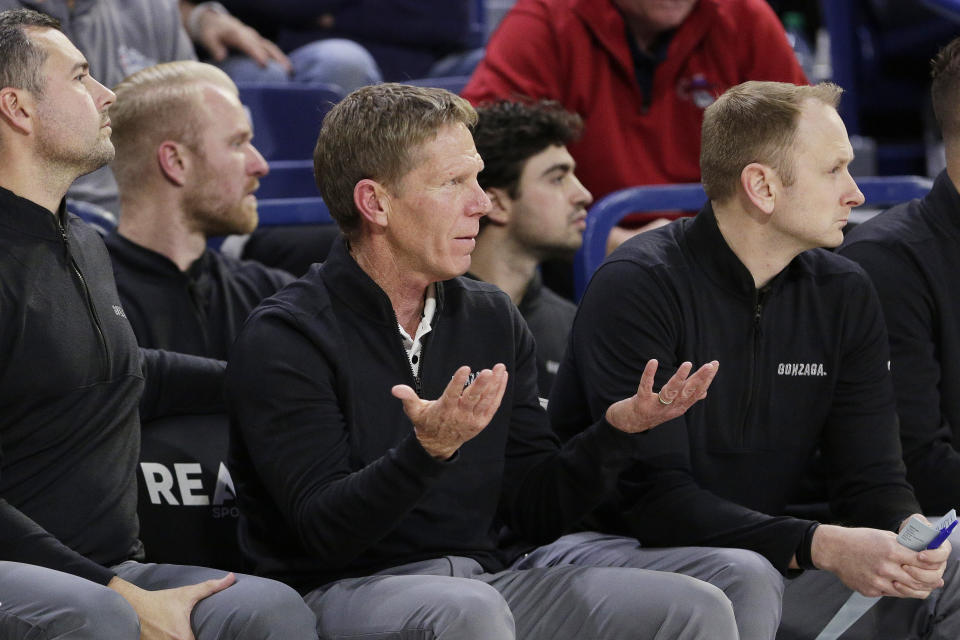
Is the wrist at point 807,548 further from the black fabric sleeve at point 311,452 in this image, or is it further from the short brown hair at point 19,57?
the short brown hair at point 19,57

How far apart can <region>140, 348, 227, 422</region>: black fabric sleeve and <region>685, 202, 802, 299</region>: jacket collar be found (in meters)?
0.90

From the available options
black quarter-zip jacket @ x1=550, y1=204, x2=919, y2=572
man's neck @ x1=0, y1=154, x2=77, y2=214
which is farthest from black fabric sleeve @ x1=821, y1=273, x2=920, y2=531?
man's neck @ x1=0, y1=154, x2=77, y2=214

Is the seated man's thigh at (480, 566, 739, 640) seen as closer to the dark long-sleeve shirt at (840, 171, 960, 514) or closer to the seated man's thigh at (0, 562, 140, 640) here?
the seated man's thigh at (0, 562, 140, 640)

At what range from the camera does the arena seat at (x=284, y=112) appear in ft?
12.7

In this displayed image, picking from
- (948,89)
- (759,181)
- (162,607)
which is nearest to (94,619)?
(162,607)

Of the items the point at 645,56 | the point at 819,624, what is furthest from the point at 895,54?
the point at 819,624

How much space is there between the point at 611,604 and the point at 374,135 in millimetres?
815

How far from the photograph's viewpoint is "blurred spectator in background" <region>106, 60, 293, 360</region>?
2922 millimetres

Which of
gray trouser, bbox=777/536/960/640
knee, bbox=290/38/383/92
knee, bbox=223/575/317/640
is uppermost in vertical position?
knee, bbox=290/38/383/92

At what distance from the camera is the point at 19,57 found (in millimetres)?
2189

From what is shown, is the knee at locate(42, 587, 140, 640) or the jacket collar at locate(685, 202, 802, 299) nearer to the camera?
the knee at locate(42, 587, 140, 640)

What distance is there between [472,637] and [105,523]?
2.07ft

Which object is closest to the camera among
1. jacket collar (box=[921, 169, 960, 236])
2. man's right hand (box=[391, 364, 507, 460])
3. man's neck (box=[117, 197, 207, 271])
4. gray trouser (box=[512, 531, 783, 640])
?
man's right hand (box=[391, 364, 507, 460])

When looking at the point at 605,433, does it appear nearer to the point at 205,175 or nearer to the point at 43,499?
the point at 43,499
